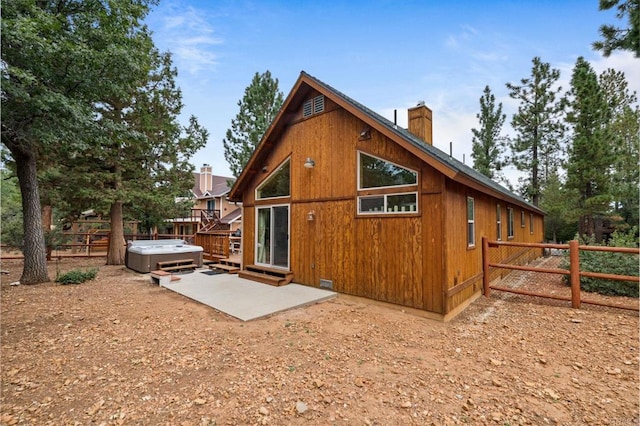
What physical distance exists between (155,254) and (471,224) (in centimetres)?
962

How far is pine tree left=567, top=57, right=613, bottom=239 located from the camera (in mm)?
12539

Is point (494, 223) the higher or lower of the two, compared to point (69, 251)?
higher

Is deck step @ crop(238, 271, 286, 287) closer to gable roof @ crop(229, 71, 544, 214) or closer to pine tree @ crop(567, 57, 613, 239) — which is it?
gable roof @ crop(229, 71, 544, 214)

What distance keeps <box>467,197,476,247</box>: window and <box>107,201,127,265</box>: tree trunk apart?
1275 centimetres

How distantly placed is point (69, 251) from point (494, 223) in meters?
20.1

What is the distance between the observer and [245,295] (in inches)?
253

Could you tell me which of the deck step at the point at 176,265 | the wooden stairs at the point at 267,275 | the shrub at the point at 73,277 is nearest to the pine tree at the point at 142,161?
the deck step at the point at 176,265

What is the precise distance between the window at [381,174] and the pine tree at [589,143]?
41.3 feet

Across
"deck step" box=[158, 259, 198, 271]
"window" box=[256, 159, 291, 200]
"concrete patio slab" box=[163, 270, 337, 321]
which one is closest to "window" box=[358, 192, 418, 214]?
"concrete patio slab" box=[163, 270, 337, 321]

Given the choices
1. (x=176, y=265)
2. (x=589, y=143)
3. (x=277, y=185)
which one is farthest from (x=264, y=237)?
(x=589, y=143)

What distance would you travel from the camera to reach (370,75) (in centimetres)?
1172

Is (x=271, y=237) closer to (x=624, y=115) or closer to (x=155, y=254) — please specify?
(x=155, y=254)

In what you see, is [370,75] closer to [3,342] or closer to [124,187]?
[124,187]

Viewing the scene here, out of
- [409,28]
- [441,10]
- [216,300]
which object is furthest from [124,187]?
[441,10]
